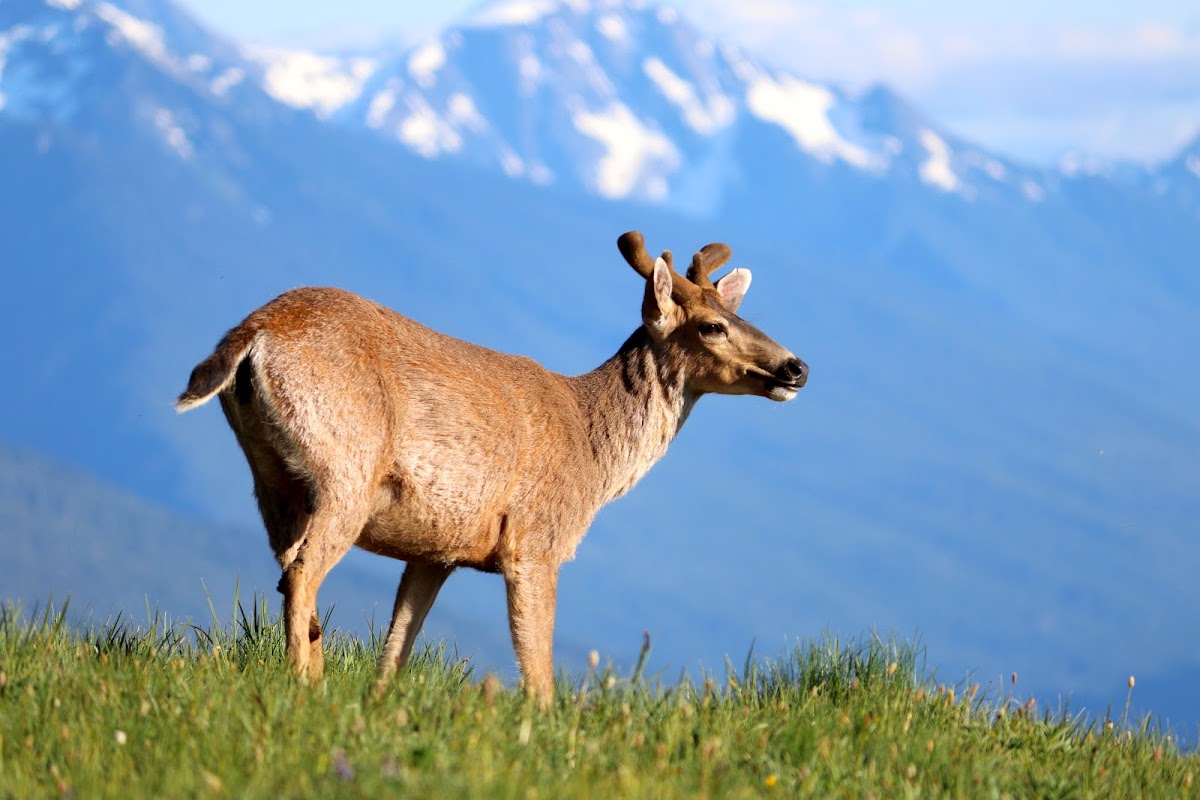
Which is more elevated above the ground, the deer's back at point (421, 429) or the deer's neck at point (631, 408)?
the deer's neck at point (631, 408)

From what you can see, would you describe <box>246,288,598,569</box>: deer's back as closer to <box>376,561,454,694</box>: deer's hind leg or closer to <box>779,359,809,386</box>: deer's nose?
<box>376,561,454,694</box>: deer's hind leg

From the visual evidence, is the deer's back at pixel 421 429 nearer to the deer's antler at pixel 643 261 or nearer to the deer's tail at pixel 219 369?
the deer's tail at pixel 219 369

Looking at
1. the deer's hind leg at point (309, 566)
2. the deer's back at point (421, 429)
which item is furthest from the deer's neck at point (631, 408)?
the deer's hind leg at point (309, 566)

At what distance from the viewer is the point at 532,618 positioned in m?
8.10

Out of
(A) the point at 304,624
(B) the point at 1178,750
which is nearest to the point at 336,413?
(A) the point at 304,624

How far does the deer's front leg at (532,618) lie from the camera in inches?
316

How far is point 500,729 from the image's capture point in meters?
5.91

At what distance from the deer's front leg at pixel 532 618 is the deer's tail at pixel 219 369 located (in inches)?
69.4

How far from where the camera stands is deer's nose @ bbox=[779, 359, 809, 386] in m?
9.01

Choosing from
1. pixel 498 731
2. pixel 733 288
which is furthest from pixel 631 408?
pixel 498 731

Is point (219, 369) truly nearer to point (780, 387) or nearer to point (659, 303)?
point (659, 303)

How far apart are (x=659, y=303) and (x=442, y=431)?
5.84 feet

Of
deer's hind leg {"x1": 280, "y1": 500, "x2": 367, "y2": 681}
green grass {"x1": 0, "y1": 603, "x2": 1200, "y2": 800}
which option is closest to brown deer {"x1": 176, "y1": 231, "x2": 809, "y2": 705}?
deer's hind leg {"x1": 280, "y1": 500, "x2": 367, "y2": 681}

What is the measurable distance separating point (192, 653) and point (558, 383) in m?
2.61
